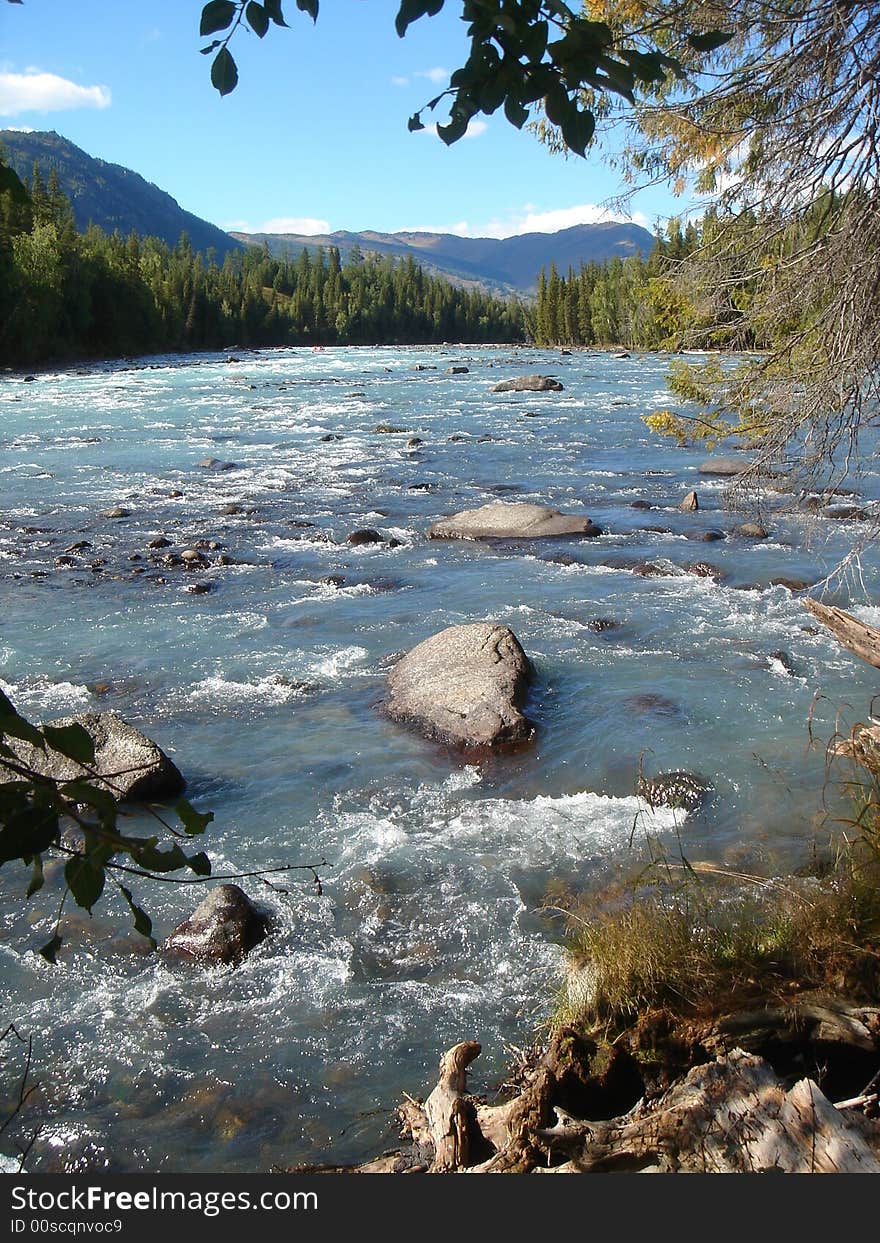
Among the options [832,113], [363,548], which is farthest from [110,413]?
[832,113]

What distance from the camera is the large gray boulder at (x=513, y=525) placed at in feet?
55.0

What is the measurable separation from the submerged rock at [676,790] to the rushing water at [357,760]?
0.43 ft

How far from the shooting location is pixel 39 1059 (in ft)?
16.5

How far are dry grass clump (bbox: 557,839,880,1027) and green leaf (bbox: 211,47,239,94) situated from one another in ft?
11.5

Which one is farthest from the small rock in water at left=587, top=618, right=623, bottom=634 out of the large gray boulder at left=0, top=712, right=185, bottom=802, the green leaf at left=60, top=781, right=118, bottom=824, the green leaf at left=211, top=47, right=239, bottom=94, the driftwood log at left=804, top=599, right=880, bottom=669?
the green leaf at left=60, top=781, right=118, bottom=824

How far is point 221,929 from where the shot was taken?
5.93m

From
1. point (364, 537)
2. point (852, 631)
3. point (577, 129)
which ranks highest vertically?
point (577, 129)

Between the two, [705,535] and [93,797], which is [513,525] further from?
[93,797]

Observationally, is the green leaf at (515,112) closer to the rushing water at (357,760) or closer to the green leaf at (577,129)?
the green leaf at (577,129)

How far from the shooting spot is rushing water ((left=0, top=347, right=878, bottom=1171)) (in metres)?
4.95

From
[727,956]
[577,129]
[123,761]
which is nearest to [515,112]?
[577,129]

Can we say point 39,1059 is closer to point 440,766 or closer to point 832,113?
point 440,766

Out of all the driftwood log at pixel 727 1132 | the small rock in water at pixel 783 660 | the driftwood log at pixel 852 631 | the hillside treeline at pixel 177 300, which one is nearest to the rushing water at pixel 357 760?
the small rock in water at pixel 783 660

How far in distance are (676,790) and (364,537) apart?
10.3 meters
